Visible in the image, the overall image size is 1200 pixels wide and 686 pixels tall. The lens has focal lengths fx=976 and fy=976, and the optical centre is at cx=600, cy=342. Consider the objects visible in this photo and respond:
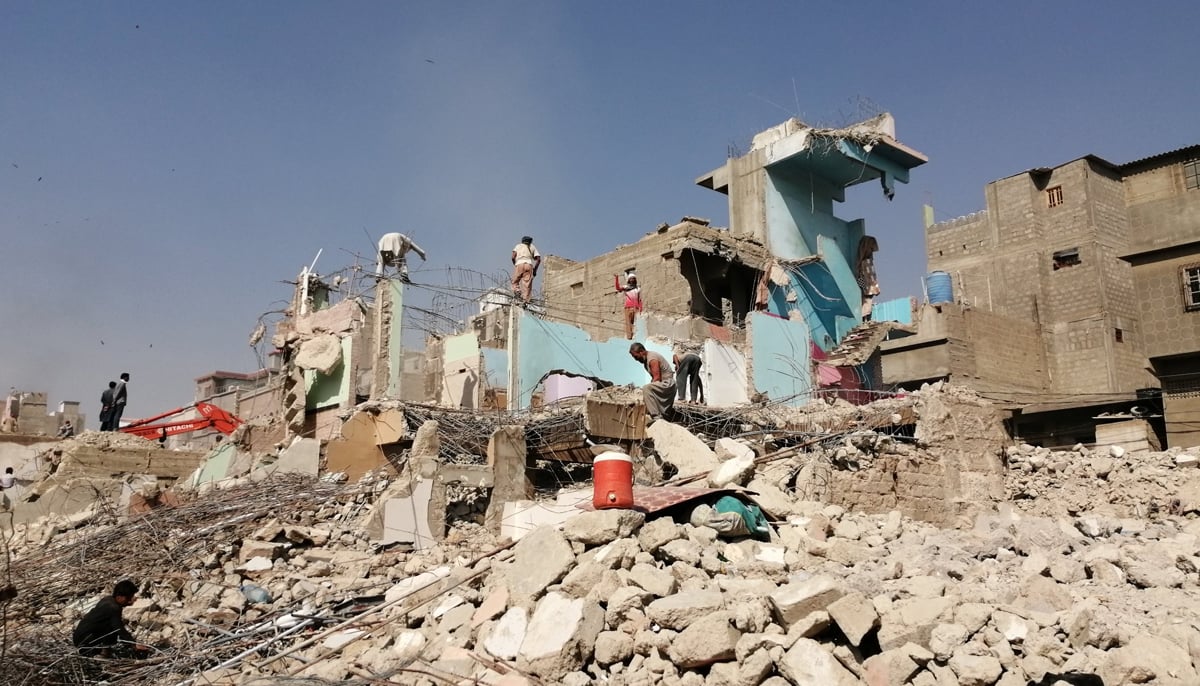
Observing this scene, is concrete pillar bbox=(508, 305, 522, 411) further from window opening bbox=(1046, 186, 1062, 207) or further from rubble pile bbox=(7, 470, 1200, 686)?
window opening bbox=(1046, 186, 1062, 207)

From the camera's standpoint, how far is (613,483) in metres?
8.06

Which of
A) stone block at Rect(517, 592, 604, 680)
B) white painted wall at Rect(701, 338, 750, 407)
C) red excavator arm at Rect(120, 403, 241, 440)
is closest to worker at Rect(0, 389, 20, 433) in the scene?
red excavator arm at Rect(120, 403, 241, 440)

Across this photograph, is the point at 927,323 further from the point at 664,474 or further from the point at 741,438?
the point at 664,474

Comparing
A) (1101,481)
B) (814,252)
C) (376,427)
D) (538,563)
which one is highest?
(814,252)

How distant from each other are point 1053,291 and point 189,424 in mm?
21950

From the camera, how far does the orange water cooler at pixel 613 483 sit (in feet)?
26.4

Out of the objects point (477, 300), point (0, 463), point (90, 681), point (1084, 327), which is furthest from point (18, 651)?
point (1084, 327)

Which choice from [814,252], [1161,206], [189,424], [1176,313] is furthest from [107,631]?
[1161,206]

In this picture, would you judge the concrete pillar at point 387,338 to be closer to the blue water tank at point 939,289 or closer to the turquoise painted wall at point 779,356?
the turquoise painted wall at point 779,356

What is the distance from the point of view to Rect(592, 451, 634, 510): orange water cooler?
316 inches

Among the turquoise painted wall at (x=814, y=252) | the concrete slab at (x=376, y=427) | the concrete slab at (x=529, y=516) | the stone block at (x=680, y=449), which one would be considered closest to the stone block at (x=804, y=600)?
the concrete slab at (x=529, y=516)

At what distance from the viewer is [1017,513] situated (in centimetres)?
1209

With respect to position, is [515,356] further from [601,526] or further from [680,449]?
[601,526]

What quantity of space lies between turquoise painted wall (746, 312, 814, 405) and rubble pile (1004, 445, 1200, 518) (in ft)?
23.8
